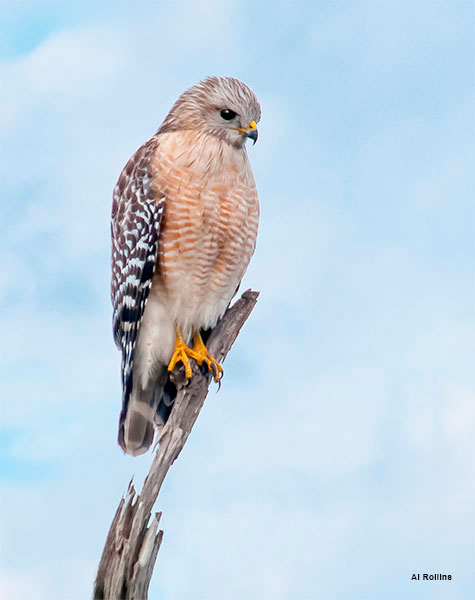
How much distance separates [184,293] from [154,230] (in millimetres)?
594

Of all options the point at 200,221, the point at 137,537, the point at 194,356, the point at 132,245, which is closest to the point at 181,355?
the point at 194,356

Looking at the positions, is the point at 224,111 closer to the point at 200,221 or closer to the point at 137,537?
the point at 200,221

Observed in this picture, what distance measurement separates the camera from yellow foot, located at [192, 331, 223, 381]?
23.0ft

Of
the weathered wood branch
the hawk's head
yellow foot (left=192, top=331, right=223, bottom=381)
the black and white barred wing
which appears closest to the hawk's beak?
the hawk's head

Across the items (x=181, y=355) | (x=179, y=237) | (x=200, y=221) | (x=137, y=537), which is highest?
(x=200, y=221)

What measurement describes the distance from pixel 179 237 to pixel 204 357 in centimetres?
118

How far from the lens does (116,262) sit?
22.8 feet

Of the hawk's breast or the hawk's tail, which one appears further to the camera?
the hawk's tail

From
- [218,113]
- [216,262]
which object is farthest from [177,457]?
[218,113]

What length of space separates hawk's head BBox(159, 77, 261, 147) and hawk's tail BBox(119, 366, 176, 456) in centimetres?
214

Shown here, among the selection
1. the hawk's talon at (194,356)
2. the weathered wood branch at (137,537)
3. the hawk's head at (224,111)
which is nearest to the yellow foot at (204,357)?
the hawk's talon at (194,356)

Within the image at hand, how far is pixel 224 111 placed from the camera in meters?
6.76

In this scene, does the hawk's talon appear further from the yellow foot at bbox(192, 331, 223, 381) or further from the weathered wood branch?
the weathered wood branch

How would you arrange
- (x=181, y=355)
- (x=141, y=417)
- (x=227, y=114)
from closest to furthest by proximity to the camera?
(x=227, y=114) → (x=181, y=355) → (x=141, y=417)
